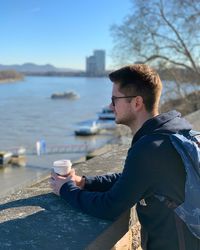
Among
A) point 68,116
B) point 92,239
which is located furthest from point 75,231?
point 68,116

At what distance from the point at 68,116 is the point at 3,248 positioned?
211 ft

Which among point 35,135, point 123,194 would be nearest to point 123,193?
point 123,194

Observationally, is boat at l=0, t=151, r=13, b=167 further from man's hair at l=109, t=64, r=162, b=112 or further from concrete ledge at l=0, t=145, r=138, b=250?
man's hair at l=109, t=64, r=162, b=112

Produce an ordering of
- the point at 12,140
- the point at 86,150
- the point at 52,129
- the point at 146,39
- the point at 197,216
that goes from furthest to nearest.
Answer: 1. the point at 52,129
2. the point at 12,140
3. the point at 86,150
4. the point at 146,39
5. the point at 197,216

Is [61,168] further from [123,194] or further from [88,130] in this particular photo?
[88,130]

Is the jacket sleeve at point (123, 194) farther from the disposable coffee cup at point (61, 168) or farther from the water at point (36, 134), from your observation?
the water at point (36, 134)

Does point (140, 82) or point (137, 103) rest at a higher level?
point (140, 82)

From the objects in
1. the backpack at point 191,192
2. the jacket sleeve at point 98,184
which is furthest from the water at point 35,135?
the backpack at point 191,192

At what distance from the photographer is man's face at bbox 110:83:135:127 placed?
2207mm

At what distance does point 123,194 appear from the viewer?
201 centimetres

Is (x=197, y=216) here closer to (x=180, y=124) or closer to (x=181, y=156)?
(x=181, y=156)

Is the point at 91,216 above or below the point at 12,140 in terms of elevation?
above

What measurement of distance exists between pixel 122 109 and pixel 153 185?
0.46m

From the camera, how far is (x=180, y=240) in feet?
6.39
